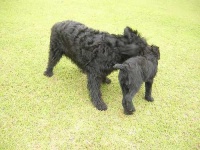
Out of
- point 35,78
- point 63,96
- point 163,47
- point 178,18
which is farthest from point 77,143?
point 178,18

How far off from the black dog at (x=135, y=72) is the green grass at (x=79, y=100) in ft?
1.66

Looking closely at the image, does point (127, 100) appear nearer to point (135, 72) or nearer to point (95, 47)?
point (135, 72)

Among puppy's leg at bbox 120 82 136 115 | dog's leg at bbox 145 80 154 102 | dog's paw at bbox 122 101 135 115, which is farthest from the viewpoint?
Result: dog's leg at bbox 145 80 154 102

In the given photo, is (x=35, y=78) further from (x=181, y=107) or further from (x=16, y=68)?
(x=181, y=107)

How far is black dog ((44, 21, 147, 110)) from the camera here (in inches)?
175

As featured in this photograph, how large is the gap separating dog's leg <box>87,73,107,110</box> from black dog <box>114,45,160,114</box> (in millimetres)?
446

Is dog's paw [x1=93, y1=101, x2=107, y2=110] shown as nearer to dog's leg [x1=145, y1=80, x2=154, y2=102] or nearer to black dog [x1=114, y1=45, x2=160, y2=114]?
black dog [x1=114, y1=45, x2=160, y2=114]

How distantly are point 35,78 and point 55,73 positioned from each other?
1.46 ft

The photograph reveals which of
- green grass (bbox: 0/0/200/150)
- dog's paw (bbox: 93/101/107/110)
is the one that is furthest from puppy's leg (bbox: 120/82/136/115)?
dog's paw (bbox: 93/101/107/110)

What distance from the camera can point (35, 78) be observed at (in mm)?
5473

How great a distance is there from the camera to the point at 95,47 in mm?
4500

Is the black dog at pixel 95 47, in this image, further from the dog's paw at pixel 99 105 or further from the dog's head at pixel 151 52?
the dog's head at pixel 151 52

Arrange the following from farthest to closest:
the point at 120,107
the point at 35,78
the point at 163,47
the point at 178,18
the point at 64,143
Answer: the point at 178,18 < the point at 163,47 < the point at 35,78 < the point at 120,107 < the point at 64,143

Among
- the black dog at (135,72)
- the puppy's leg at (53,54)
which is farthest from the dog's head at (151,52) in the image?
the puppy's leg at (53,54)
